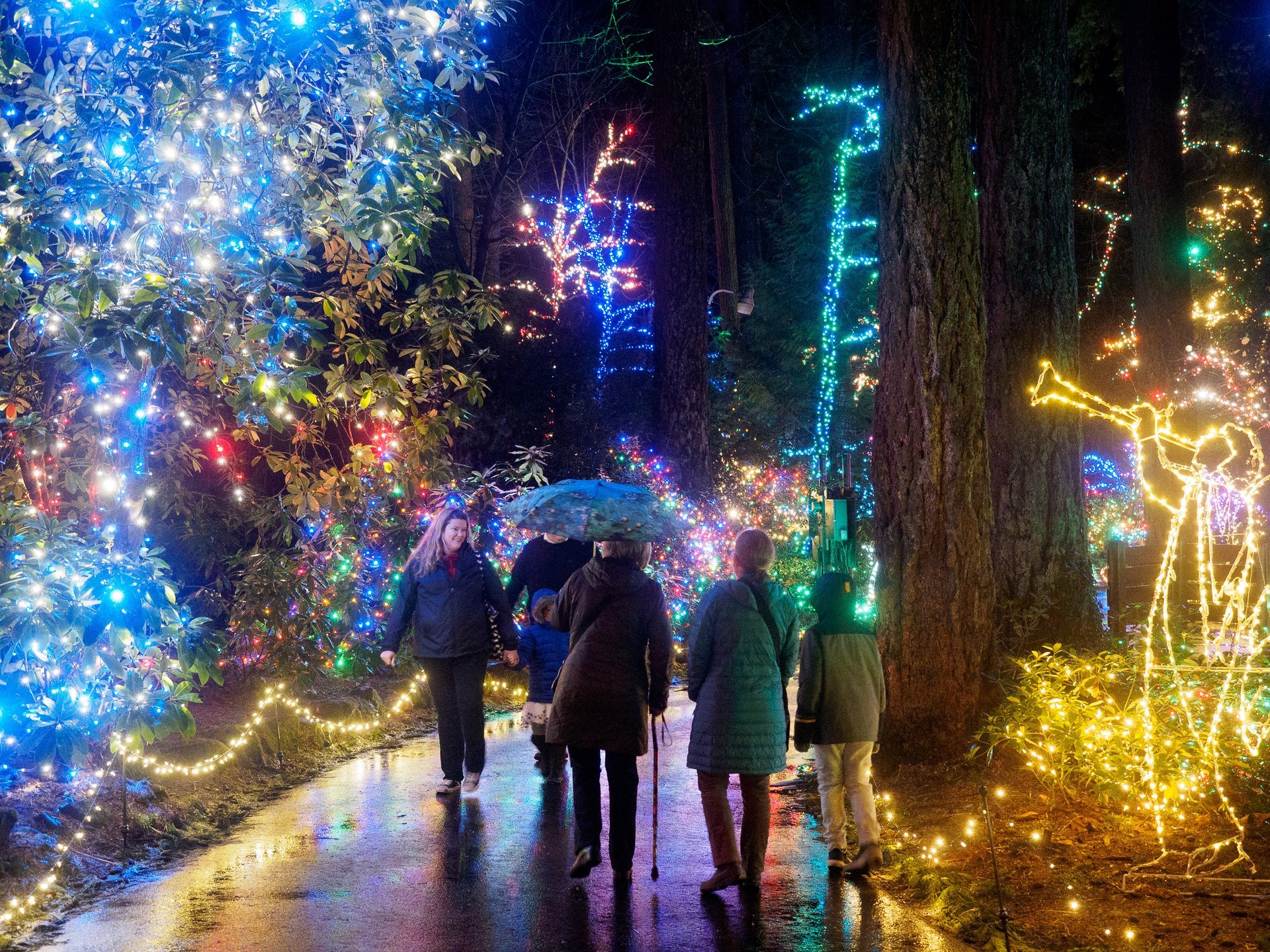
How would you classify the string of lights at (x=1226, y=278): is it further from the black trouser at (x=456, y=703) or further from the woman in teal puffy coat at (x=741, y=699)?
the woman in teal puffy coat at (x=741, y=699)

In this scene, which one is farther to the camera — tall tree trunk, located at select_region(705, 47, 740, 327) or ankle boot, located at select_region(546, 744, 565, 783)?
tall tree trunk, located at select_region(705, 47, 740, 327)

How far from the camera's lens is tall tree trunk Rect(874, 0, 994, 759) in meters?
7.97

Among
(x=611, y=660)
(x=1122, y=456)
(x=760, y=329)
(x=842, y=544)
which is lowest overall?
(x=611, y=660)

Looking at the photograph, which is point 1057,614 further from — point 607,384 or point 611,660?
point 607,384

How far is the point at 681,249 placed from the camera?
17.4 m

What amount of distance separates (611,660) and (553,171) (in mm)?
16706

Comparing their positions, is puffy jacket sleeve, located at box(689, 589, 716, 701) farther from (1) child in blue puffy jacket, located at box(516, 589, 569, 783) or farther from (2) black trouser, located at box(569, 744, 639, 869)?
(1) child in blue puffy jacket, located at box(516, 589, 569, 783)

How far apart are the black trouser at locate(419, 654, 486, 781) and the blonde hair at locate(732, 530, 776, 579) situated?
272cm

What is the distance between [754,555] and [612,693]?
1.06m

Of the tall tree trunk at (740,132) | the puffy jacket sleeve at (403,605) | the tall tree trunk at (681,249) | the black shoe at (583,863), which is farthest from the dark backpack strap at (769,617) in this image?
the tall tree trunk at (740,132)

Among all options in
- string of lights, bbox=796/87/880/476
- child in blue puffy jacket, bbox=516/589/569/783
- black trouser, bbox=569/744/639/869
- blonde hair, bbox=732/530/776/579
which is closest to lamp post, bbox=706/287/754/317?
string of lights, bbox=796/87/880/476

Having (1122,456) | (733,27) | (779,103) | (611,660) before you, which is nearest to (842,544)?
(611,660)

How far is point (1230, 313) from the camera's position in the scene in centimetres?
2239

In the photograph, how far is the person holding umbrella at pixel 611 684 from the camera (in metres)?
5.97
